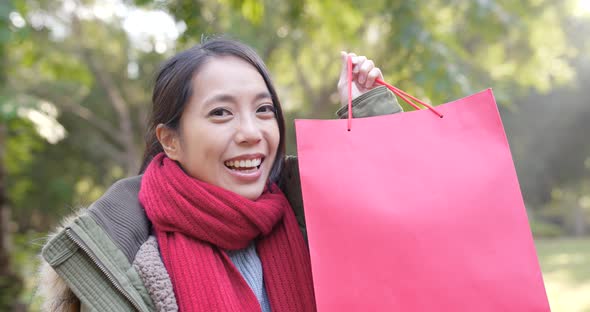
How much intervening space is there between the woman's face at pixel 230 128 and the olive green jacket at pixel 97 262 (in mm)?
220

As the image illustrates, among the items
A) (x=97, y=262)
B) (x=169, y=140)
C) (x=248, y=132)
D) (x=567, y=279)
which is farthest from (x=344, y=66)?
(x=567, y=279)

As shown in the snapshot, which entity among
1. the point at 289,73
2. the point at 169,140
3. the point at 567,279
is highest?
the point at 289,73

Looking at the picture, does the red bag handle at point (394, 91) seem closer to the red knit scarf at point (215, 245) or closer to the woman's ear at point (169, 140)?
the red knit scarf at point (215, 245)

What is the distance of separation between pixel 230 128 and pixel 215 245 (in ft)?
1.00

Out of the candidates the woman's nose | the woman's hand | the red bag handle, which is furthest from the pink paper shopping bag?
the woman's hand

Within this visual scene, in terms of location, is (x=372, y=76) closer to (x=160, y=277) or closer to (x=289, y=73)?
(x=160, y=277)

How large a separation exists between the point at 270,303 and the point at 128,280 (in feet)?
1.19

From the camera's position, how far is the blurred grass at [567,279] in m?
8.72

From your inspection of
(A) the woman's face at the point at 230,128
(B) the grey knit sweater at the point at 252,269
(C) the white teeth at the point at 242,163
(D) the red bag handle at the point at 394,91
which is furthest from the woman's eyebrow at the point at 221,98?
(B) the grey knit sweater at the point at 252,269

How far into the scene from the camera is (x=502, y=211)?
118cm

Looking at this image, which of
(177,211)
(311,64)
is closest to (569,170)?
(311,64)

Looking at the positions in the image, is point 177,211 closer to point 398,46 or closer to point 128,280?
point 128,280

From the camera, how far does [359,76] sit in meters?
1.49

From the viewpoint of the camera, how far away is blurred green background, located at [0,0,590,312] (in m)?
3.98
